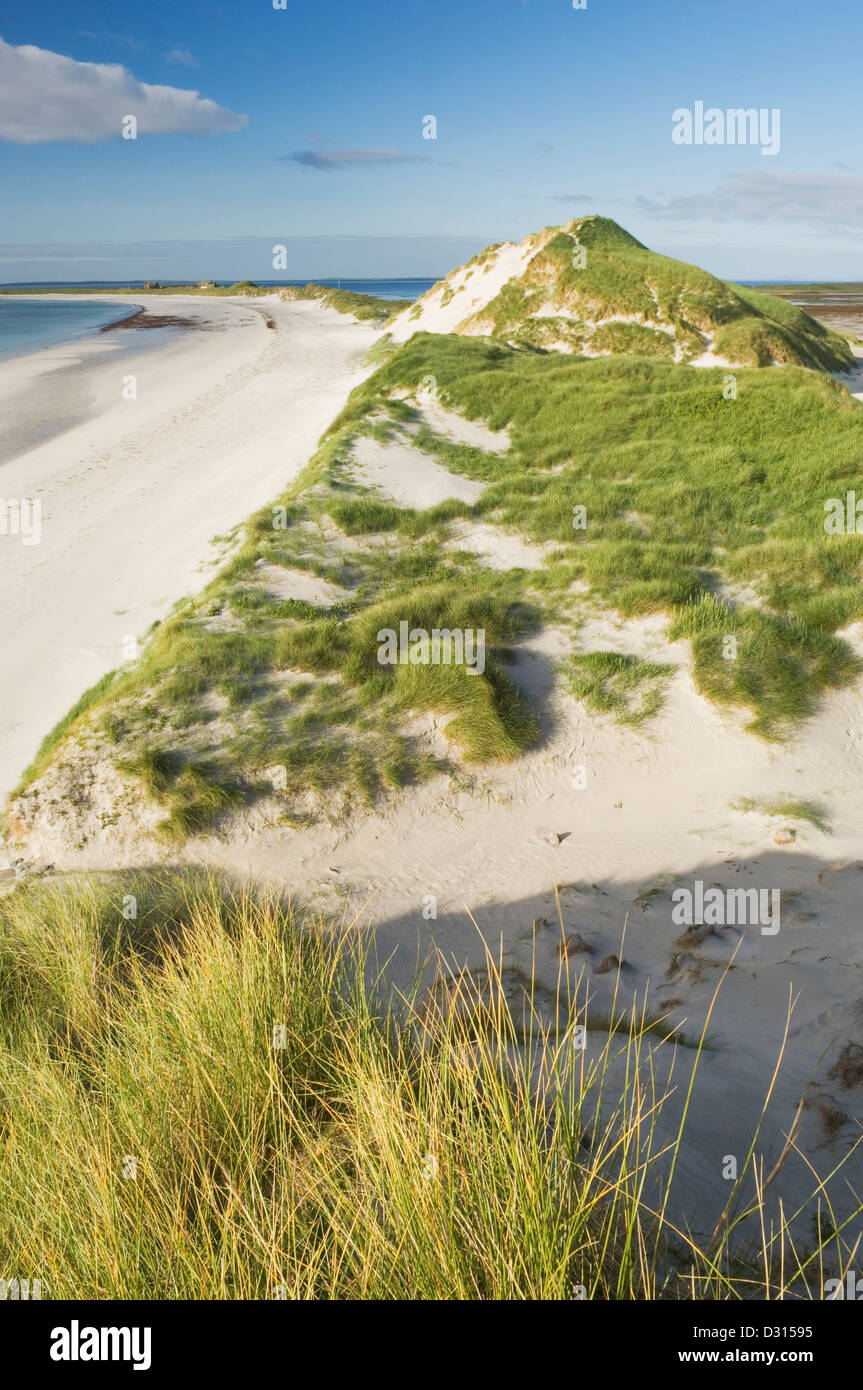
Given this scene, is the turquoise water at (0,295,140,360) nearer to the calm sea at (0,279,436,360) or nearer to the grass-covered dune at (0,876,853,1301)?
the calm sea at (0,279,436,360)

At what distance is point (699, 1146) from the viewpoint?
3814mm

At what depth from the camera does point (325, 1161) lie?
3.35 meters

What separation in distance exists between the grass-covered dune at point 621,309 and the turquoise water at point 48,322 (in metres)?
28.4

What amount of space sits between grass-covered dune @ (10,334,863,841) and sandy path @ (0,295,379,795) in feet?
3.76

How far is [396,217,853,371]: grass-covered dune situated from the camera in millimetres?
24844

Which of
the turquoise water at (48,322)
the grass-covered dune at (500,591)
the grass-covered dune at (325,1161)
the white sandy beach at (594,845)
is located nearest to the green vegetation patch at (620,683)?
the grass-covered dune at (500,591)

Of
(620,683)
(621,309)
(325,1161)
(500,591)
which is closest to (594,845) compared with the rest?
(620,683)

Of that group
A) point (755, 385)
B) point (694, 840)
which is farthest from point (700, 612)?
point (755, 385)

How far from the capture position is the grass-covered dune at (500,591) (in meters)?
8.44

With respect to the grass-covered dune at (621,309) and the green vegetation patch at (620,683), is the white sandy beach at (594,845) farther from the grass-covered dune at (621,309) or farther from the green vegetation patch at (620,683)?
the grass-covered dune at (621,309)

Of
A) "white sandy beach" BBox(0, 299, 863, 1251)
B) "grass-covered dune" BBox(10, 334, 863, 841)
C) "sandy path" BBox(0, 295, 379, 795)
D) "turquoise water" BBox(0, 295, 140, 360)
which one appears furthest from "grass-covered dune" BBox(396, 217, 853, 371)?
"turquoise water" BBox(0, 295, 140, 360)

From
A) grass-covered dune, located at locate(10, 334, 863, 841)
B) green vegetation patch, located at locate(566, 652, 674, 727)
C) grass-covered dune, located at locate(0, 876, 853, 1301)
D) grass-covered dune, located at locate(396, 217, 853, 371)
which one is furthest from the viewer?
grass-covered dune, located at locate(396, 217, 853, 371)

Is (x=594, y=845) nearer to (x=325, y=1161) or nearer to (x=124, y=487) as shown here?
(x=325, y=1161)
